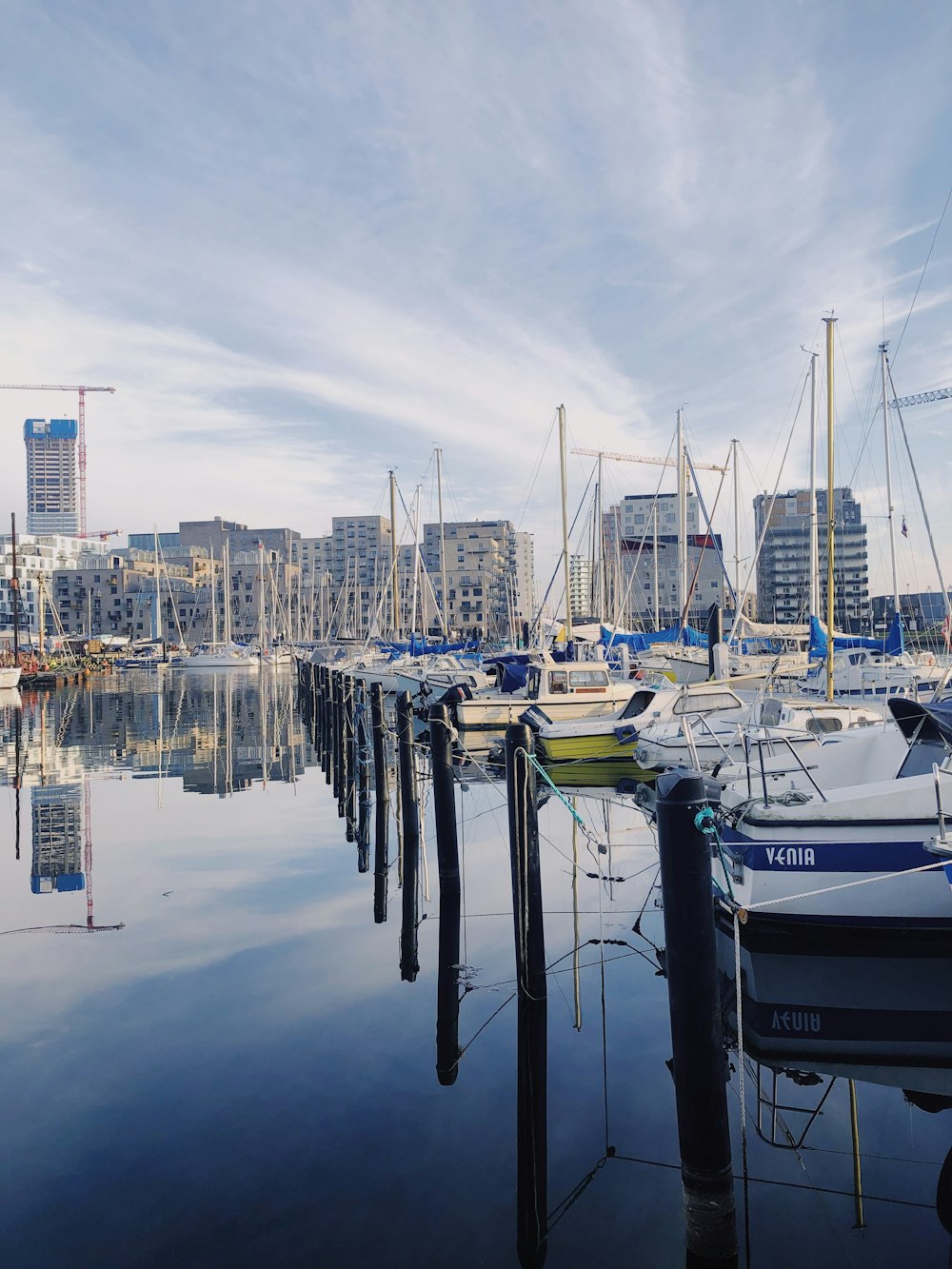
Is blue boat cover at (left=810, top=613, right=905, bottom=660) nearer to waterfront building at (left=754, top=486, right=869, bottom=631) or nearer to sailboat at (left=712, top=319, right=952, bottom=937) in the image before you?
sailboat at (left=712, top=319, right=952, bottom=937)

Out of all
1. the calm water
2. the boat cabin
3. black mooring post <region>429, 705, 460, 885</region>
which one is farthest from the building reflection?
black mooring post <region>429, 705, 460, 885</region>

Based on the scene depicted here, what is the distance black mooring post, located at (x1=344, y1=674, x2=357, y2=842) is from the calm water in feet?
12.6

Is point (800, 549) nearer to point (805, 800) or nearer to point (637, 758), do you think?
point (637, 758)

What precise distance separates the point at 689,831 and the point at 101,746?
3404 cm

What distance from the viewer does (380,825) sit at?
17094 mm

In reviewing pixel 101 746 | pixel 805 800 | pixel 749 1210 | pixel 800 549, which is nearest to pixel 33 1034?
pixel 749 1210

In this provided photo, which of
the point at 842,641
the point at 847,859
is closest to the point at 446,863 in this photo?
the point at 847,859

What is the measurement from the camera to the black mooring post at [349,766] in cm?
2089

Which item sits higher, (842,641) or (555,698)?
(842,641)

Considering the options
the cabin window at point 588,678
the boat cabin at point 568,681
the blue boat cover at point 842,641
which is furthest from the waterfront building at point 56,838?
the blue boat cover at point 842,641

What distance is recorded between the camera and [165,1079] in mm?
8938

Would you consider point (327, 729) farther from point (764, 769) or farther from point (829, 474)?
point (764, 769)

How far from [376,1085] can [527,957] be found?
2.14 m

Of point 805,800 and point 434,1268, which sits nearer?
point 434,1268
